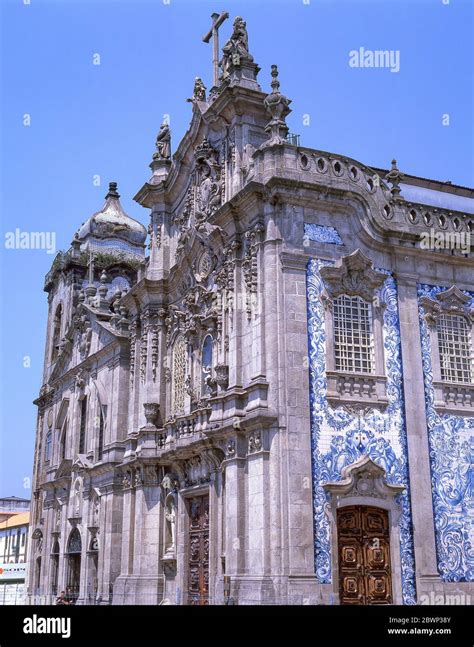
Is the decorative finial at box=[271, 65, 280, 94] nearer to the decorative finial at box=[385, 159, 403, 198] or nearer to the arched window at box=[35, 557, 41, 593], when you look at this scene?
the decorative finial at box=[385, 159, 403, 198]

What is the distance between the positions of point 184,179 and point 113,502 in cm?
1208

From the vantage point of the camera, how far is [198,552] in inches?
896

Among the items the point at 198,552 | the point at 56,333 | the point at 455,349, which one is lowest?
the point at 198,552

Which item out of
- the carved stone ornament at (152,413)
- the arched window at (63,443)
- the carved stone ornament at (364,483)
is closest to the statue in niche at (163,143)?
the carved stone ornament at (152,413)

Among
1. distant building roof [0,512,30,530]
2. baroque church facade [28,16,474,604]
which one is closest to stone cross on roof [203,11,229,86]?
baroque church facade [28,16,474,604]

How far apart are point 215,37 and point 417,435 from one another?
52.4 feet

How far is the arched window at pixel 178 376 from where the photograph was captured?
85.0 feet

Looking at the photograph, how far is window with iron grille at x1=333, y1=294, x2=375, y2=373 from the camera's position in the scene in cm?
2011

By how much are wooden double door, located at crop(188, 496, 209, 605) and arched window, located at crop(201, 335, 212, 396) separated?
125 inches

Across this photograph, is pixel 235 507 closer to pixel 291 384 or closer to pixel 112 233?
pixel 291 384

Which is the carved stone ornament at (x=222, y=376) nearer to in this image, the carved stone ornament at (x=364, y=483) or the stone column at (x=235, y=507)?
the stone column at (x=235, y=507)

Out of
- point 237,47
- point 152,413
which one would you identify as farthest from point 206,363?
point 237,47

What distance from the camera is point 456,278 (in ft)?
73.6
